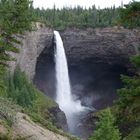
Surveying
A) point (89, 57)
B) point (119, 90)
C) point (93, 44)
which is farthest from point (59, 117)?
point (119, 90)

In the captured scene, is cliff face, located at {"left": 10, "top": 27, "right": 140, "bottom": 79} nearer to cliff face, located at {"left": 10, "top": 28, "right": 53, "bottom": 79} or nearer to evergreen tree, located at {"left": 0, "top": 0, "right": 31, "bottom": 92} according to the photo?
cliff face, located at {"left": 10, "top": 28, "right": 53, "bottom": 79}

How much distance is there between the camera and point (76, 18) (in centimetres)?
12825

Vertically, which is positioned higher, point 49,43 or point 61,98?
point 49,43

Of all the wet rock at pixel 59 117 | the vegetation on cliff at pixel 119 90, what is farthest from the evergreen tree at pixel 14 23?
the wet rock at pixel 59 117

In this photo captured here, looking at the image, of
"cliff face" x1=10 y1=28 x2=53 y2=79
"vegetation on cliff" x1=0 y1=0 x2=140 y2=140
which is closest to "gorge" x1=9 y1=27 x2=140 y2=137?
"cliff face" x1=10 y1=28 x2=53 y2=79

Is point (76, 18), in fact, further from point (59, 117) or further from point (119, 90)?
point (119, 90)

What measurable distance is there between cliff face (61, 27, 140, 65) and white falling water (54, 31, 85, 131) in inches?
76.8

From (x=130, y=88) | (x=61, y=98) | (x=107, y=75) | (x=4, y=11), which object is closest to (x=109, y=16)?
(x=107, y=75)

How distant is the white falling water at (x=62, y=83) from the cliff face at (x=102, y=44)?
1950mm

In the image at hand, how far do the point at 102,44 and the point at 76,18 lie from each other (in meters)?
17.9

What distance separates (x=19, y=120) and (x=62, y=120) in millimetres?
69865

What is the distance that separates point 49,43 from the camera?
366 ft

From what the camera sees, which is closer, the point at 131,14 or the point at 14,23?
the point at 131,14

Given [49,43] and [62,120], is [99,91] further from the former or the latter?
[62,120]
